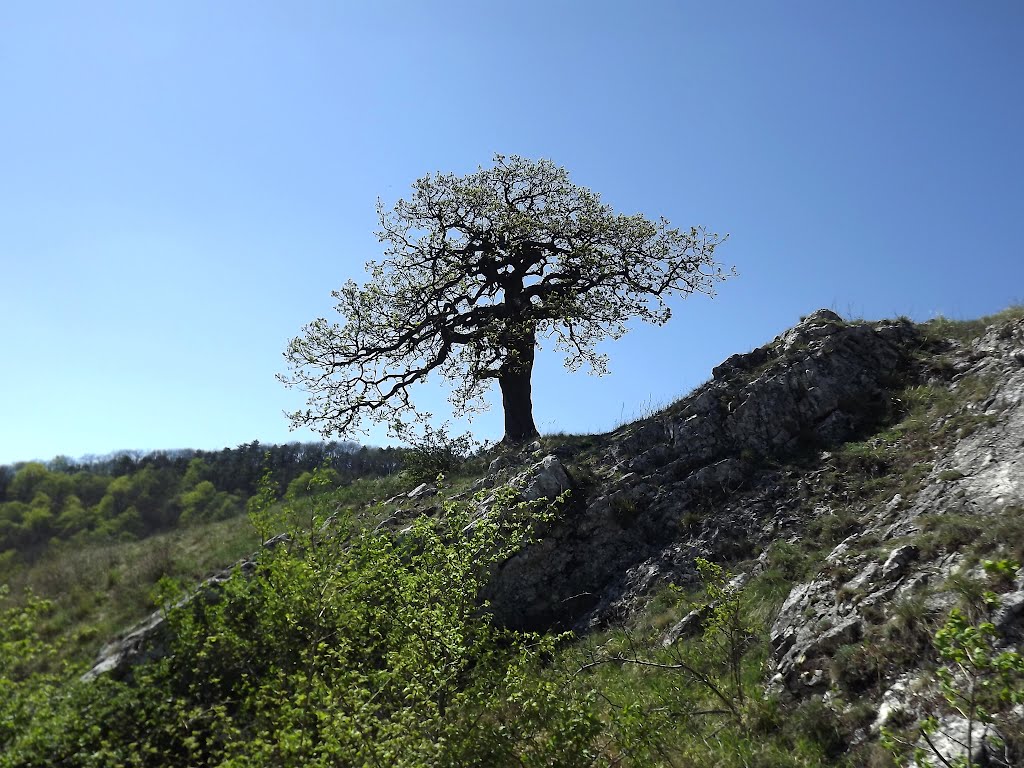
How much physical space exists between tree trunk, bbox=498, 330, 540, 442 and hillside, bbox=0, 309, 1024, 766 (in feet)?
22.0

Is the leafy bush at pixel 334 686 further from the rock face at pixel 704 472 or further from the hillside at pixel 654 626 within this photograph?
the rock face at pixel 704 472

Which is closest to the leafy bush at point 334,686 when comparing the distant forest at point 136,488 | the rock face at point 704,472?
the rock face at point 704,472

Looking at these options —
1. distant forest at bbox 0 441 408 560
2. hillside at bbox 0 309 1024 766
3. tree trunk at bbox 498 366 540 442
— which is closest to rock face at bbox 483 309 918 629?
hillside at bbox 0 309 1024 766

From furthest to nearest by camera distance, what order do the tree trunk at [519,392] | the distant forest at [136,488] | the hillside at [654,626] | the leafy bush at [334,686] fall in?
the distant forest at [136,488]
the tree trunk at [519,392]
the hillside at [654,626]
the leafy bush at [334,686]

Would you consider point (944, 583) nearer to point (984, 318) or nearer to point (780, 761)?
point (780, 761)

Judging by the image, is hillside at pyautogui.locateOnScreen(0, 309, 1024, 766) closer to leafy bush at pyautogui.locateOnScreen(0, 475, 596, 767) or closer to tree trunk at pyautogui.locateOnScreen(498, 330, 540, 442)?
leafy bush at pyautogui.locateOnScreen(0, 475, 596, 767)

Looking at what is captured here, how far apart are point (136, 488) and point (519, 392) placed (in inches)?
2293

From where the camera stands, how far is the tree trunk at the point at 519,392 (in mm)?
22953

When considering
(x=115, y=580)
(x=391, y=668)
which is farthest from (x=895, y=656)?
(x=115, y=580)

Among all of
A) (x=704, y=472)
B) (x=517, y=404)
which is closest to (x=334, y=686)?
(x=704, y=472)

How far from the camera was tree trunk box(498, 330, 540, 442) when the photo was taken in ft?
75.3

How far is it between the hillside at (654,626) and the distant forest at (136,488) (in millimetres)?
31108

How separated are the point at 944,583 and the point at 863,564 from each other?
1.83m

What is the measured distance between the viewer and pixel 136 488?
215ft
